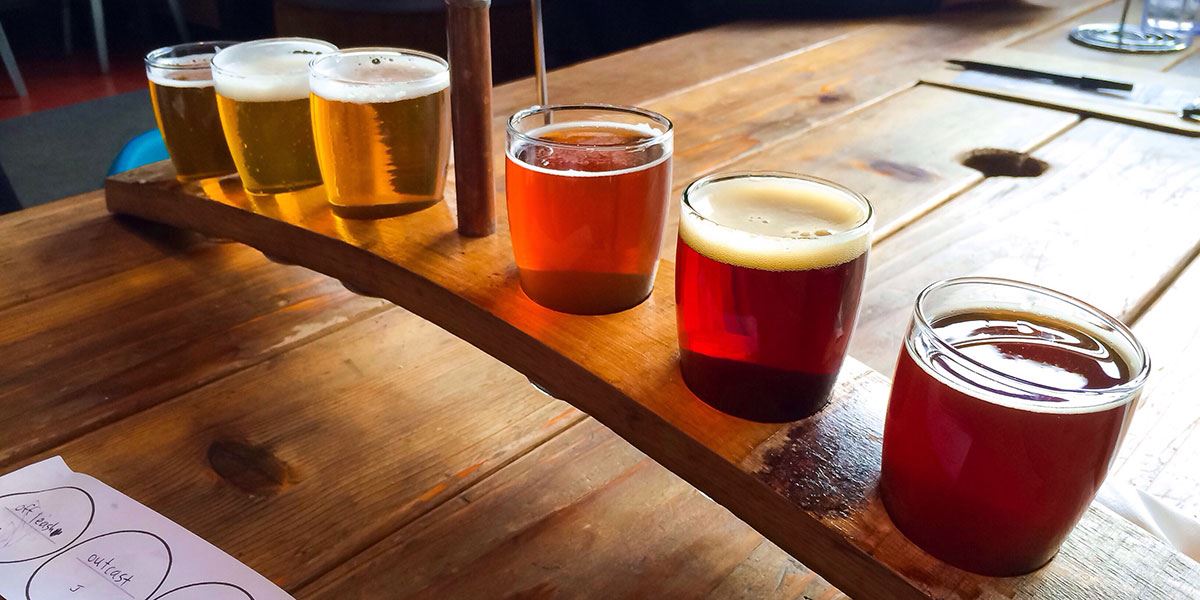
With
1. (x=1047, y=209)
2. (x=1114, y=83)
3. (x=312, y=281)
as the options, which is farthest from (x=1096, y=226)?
(x=312, y=281)

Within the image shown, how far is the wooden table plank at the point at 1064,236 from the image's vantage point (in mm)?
990

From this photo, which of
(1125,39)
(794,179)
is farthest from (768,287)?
(1125,39)

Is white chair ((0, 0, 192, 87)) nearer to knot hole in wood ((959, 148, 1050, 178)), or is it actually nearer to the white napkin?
knot hole in wood ((959, 148, 1050, 178))

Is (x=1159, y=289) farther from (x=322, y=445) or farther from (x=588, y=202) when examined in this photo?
(x=322, y=445)

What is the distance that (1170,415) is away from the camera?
821mm

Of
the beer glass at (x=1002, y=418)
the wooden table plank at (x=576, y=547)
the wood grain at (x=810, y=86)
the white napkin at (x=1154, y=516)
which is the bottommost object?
the wooden table plank at (x=576, y=547)

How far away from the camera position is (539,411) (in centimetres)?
85

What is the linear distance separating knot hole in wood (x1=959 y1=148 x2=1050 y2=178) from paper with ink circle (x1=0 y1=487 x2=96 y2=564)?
1.20 m

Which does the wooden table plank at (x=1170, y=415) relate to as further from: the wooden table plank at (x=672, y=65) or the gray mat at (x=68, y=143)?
the gray mat at (x=68, y=143)

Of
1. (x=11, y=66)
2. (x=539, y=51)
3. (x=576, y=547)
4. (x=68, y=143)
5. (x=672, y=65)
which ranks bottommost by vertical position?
(x=68, y=143)

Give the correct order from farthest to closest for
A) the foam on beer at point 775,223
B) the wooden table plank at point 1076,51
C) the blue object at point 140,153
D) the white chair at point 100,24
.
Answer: the white chair at point 100,24 < the wooden table plank at point 1076,51 < the blue object at point 140,153 < the foam on beer at point 775,223

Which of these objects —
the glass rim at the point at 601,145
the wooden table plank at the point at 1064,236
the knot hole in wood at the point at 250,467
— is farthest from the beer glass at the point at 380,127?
the wooden table plank at the point at 1064,236

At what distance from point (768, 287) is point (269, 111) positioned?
573 millimetres

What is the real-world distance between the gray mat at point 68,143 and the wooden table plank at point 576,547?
307 cm
